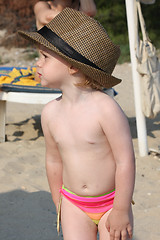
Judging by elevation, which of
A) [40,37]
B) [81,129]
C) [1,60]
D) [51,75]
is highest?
[40,37]

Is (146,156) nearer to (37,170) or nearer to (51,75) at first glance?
(37,170)

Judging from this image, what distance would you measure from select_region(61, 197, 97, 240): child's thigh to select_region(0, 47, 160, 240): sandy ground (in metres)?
1.13

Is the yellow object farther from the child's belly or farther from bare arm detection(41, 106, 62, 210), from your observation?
the child's belly

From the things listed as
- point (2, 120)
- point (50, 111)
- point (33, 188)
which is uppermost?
point (50, 111)

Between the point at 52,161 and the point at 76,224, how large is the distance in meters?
0.36

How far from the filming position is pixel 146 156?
4840 millimetres

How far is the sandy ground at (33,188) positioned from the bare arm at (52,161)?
1.03 metres

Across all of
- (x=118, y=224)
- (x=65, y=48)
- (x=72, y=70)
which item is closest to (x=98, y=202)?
(x=118, y=224)

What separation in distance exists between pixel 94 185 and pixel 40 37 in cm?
74

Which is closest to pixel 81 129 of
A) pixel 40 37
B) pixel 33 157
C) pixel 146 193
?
pixel 40 37

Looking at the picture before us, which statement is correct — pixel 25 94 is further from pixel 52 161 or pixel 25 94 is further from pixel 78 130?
pixel 78 130

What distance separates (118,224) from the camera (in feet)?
6.46

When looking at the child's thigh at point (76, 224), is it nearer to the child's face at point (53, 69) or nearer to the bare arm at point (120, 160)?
the bare arm at point (120, 160)

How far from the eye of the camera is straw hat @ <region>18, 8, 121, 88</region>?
1922 millimetres
